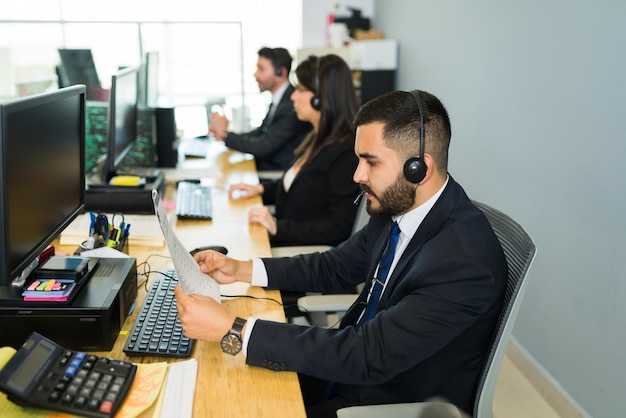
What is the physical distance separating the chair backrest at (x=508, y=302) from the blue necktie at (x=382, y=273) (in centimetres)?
23

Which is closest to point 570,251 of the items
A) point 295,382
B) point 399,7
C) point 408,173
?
point 408,173

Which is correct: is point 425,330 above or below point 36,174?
below

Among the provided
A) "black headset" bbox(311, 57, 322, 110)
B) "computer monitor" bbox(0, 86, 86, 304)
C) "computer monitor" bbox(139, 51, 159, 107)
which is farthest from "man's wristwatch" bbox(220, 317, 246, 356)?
"computer monitor" bbox(139, 51, 159, 107)

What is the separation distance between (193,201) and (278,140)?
968 mm

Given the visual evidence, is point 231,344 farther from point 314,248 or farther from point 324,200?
point 324,200

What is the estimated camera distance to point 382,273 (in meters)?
1.44

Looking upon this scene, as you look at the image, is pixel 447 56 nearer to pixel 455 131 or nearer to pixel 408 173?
pixel 455 131

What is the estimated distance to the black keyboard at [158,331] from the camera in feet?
4.02

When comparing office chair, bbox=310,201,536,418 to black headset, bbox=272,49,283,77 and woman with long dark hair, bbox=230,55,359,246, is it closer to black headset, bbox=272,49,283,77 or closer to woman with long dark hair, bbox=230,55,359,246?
woman with long dark hair, bbox=230,55,359,246

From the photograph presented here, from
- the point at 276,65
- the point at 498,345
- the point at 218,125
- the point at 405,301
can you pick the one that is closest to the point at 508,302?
the point at 498,345

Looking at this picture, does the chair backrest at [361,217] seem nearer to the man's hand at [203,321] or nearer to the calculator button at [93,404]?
the man's hand at [203,321]

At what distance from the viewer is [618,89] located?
1.80 m

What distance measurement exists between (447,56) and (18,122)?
2.67m

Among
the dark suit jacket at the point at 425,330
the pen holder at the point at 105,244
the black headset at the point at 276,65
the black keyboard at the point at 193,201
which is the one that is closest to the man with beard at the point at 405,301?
the dark suit jacket at the point at 425,330
